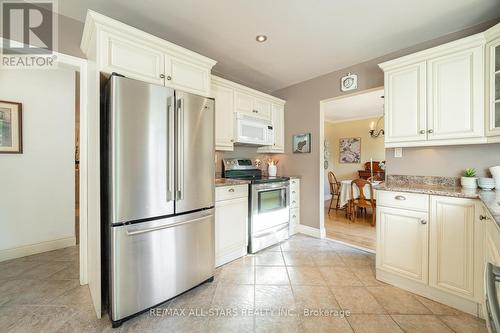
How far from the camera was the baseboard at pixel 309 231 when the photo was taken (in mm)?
3326

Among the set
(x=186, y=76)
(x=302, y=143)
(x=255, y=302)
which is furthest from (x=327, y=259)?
(x=186, y=76)

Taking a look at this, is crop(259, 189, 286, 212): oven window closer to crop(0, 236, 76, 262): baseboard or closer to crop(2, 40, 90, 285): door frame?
crop(2, 40, 90, 285): door frame

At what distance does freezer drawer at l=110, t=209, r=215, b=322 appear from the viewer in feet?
4.89

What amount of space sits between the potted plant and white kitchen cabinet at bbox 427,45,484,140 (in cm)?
37

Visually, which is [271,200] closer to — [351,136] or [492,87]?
[492,87]

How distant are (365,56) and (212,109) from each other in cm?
212

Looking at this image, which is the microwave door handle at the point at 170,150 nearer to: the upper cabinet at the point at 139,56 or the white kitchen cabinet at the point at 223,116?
the upper cabinet at the point at 139,56

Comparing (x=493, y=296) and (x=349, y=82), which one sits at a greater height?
(x=349, y=82)

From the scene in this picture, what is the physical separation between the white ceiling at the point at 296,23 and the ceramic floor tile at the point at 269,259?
8.42 feet

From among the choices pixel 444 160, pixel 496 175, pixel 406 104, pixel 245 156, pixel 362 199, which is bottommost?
pixel 362 199

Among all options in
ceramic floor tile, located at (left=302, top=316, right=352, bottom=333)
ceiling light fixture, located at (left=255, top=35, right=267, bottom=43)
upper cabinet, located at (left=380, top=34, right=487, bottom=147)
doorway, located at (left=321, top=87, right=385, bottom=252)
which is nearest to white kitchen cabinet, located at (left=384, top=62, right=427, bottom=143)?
upper cabinet, located at (left=380, top=34, right=487, bottom=147)

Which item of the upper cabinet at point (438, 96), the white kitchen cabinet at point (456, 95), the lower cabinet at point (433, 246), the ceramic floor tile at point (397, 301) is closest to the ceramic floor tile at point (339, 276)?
the ceramic floor tile at point (397, 301)

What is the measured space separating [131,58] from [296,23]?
1540 millimetres

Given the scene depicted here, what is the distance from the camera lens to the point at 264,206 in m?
2.85
